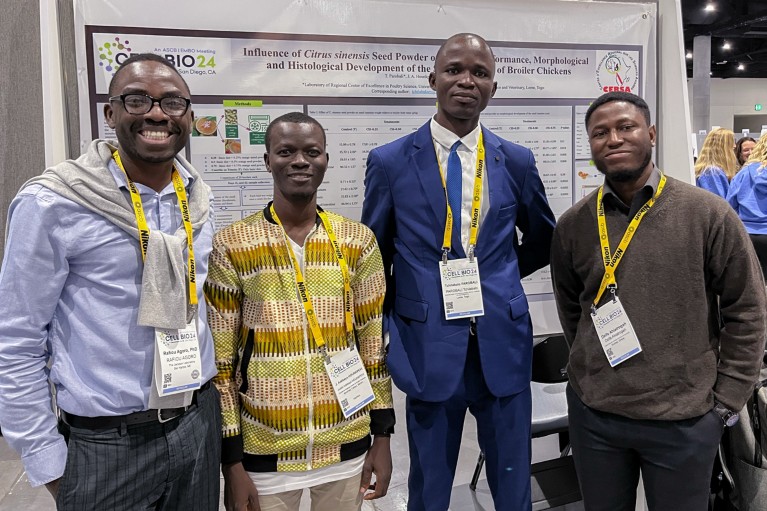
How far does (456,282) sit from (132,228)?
89 cm

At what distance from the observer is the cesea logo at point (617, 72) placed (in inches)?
105

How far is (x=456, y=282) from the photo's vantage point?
170 cm

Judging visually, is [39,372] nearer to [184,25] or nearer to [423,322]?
[423,322]

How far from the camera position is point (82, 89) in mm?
2176

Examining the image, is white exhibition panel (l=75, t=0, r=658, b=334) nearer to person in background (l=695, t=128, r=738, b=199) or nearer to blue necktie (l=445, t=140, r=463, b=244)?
blue necktie (l=445, t=140, r=463, b=244)

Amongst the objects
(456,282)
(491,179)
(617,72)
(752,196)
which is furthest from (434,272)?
(752,196)

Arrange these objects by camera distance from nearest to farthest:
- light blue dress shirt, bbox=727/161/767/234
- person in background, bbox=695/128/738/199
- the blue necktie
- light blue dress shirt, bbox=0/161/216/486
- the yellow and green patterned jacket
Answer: light blue dress shirt, bbox=0/161/216/486 → the yellow and green patterned jacket → the blue necktie → light blue dress shirt, bbox=727/161/767/234 → person in background, bbox=695/128/738/199

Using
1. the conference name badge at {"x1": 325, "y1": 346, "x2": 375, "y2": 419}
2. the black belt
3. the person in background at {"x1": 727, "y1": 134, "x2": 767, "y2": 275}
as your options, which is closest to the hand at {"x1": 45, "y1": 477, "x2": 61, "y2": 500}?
the black belt

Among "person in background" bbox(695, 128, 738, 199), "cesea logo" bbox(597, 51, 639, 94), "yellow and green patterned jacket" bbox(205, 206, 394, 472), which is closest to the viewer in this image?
"yellow and green patterned jacket" bbox(205, 206, 394, 472)

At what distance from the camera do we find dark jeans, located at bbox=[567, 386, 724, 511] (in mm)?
1600

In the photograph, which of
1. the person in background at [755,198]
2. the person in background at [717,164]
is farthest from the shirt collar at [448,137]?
the person in background at [717,164]

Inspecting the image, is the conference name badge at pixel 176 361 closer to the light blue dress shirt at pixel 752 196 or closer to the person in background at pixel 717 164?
the light blue dress shirt at pixel 752 196

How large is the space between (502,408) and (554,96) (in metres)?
1.51

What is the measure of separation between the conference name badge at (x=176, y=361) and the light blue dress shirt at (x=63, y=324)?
0.03 meters
